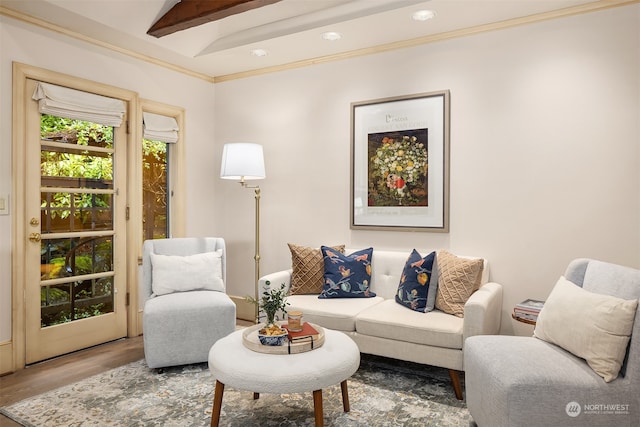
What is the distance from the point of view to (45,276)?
3314 millimetres

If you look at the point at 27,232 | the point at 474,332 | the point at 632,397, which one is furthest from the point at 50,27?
the point at 632,397

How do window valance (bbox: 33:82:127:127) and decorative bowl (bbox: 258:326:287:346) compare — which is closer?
decorative bowl (bbox: 258:326:287:346)

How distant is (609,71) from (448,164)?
1.19 m

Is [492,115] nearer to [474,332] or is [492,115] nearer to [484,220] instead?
[484,220]

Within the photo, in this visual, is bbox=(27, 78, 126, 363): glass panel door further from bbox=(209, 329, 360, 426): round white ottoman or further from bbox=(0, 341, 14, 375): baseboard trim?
bbox=(209, 329, 360, 426): round white ottoman

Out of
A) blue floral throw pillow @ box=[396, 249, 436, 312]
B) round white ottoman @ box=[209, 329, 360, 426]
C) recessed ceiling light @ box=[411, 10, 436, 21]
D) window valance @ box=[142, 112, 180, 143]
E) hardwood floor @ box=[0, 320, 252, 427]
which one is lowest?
hardwood floor @ box=[0, 320, 252, 427]

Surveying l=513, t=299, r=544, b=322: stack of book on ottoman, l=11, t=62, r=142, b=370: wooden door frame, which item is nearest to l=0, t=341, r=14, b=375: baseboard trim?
l=11, t=62, r=142, b=370: wooden door frame

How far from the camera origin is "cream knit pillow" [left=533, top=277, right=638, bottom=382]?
184 centimetres

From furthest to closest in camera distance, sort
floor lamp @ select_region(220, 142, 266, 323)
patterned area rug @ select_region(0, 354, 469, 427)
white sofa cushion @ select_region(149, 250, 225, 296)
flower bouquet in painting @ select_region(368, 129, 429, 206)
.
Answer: floor lamp @ select_region(220, 142, 266, 323), flower bouquet in painting @ select_region(368, 129, 429, 206), white sofa cushion @ select_region(149, 250, 225, 296), patterned area rug @ select_region(0, 354, 469, 427)

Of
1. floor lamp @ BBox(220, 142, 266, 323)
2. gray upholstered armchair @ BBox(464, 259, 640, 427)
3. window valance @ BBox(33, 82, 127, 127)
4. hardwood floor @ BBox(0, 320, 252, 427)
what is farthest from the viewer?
floor lamp @ BBox(220, 142, 266, 323)

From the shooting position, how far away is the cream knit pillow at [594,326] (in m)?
1.84

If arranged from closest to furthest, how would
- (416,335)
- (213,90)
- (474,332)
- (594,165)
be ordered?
(474,332)
(416,335)
(594,165)
(213,90)

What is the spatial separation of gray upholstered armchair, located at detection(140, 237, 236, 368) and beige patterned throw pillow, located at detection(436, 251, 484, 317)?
151 cm

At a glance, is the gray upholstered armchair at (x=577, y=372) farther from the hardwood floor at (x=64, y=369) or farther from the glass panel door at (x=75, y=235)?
the glass panel door at (x=75, y=235)
